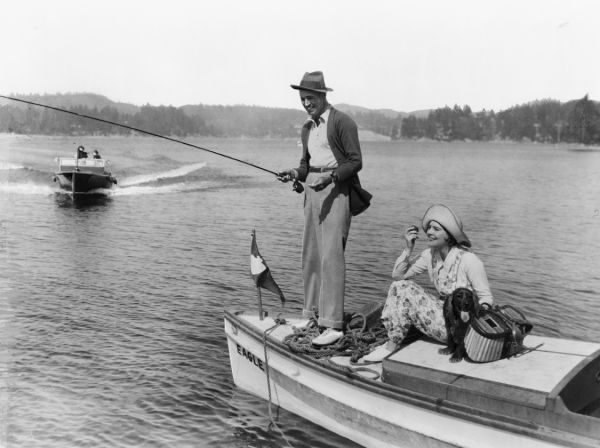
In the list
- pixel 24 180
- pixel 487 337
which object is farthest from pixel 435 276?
pixel 24 180

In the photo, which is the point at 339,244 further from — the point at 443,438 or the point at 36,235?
the point at 36,235

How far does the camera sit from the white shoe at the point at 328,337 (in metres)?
6.77

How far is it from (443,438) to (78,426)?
4614 mm

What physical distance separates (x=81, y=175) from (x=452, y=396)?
2931 cm

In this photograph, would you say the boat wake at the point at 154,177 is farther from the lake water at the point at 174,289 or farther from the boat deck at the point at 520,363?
the boat deck at the point at 520,363

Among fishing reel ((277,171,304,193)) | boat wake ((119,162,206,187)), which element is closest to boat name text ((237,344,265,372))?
fishing reel ((277,171,304,193))

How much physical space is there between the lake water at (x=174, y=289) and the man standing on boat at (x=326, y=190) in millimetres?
1626

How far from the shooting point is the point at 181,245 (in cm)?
1952

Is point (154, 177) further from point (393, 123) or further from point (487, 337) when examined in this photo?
point (393, 123)

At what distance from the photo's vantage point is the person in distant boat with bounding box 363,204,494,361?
5.74m

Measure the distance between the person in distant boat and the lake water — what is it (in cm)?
183

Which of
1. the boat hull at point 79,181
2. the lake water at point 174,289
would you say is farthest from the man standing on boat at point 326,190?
the boat hull at point 79,181

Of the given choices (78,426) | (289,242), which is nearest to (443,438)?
(78,426)

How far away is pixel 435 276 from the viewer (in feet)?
19.8
